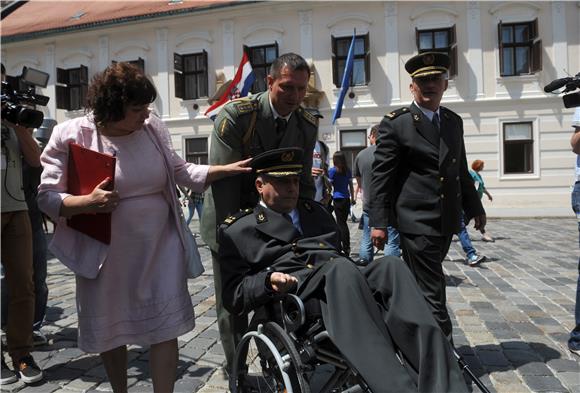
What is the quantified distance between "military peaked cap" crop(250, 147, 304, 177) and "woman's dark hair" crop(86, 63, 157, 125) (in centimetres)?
66

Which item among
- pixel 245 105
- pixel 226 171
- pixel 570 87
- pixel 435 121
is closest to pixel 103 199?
pixel 226 171

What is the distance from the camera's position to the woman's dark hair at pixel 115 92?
2.29 metres

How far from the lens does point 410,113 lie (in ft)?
10.9

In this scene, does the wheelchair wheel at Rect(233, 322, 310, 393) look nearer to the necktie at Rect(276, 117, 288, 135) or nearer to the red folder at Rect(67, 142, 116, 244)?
the red folder at Rect(67, 142, 116, 244)

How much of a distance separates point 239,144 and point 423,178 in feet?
4.05

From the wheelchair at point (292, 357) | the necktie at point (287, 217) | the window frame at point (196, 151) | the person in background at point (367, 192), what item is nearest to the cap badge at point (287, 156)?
the necktie at point (287, 217)

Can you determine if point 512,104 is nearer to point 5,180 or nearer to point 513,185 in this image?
point 513,185

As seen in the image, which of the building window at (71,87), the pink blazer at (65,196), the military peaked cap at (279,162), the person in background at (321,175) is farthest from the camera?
the building window at (71,87)

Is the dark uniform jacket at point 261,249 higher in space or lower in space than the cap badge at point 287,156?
lower

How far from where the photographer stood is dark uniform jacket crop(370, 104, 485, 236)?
3238 millimetres

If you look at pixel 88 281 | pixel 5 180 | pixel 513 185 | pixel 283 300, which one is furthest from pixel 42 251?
pixel 513 185

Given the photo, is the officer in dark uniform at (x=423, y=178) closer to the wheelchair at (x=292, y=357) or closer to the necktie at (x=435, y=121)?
the necktie at (x=435, y=121)

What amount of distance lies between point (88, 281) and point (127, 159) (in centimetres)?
63

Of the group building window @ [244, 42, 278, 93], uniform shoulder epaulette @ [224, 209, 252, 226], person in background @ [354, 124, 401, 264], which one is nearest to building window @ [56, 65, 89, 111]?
building window @ [244, 42, 278, 93]
